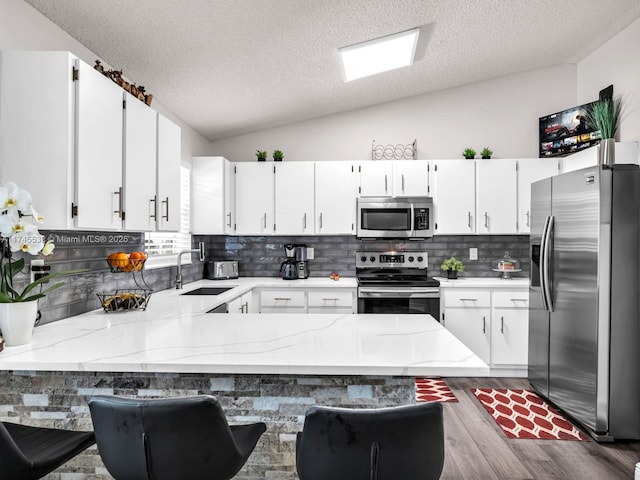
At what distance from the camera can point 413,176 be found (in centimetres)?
419

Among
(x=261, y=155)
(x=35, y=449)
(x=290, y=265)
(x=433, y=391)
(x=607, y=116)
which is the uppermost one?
(x=607, y=116)

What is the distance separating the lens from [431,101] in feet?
15.0

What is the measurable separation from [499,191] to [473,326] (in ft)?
4.52

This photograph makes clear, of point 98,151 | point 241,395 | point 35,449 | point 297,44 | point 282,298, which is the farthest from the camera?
point 282,298

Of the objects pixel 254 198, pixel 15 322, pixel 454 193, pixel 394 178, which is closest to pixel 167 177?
pixel 15 322

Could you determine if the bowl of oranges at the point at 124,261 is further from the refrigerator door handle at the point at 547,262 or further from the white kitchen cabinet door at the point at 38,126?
the refrigerator door handle at the point at 547,262

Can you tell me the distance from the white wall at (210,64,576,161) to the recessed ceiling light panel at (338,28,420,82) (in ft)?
3.04

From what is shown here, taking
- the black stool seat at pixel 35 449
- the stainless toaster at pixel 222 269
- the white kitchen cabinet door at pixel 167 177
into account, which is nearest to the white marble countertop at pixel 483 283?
the stainless toaster at pixel 222 269

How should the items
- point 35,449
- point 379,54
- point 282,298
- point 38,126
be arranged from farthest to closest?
point 282,298
point 379,54
point 38,126
point 35,449

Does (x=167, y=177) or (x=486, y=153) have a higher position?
(x=486, y=153)

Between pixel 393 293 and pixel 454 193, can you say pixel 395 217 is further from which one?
pixel 393 293

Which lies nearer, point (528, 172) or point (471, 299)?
point (471, 299)

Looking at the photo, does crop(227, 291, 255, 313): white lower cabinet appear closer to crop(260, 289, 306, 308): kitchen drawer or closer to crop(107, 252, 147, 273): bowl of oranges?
crop(260, 289, 306, 308): kitchen drawer

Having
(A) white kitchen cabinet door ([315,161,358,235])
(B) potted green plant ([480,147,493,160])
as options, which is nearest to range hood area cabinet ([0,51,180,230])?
(A) white kitchen cabinet door ([315,161,358,235])
